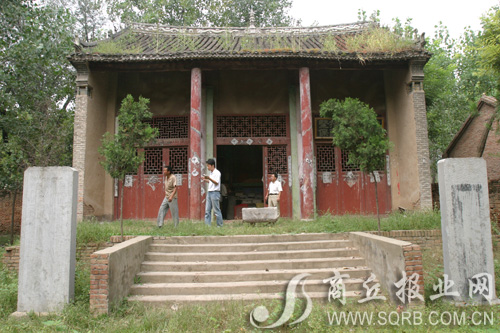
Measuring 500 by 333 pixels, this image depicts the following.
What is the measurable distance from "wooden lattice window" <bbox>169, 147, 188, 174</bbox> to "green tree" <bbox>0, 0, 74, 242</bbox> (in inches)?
135

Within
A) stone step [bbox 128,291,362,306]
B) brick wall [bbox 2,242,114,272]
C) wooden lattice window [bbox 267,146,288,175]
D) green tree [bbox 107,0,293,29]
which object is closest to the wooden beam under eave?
wooden lattice window [bbox 267,146,288,175]

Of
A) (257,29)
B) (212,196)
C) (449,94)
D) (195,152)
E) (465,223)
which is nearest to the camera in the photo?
(465,223)

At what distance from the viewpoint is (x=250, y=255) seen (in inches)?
246

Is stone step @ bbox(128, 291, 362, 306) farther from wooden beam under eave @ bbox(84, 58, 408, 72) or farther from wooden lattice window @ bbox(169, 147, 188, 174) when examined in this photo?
wooden beam under eave @ bbox(84, 58, 408, 72)

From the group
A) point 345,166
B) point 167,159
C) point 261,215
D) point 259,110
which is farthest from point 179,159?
point 345,166

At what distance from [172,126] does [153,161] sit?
4.09ft

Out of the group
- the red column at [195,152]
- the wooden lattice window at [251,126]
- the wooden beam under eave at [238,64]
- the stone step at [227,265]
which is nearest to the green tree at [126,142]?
the stone step at [227,265]

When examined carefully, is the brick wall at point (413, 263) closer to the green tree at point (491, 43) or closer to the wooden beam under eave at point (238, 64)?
the green tree at point (491, 43)

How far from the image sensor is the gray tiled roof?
9.92 meters

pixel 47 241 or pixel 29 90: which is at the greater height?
pixel 29 90

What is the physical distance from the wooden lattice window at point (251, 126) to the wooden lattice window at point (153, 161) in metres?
1.97

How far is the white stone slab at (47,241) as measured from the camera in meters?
4.92

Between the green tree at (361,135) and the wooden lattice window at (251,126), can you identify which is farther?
the wooden lattice window at (251,126)

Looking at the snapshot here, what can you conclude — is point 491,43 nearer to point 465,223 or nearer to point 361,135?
point 361,135
